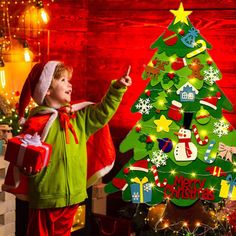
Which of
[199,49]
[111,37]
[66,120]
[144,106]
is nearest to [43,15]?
[111,37]

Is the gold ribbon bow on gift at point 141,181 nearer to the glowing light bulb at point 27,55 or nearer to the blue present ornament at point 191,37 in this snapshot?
the blue present ornament at point 191,37

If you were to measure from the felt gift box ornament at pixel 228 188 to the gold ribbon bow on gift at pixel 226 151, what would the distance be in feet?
0.41

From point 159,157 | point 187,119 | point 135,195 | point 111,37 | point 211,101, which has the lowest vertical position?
point 135,195

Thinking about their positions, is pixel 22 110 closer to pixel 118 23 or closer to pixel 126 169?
pixel 126 169

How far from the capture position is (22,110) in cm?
280

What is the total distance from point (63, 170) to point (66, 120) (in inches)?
9.7

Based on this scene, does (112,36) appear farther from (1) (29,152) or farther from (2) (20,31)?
(1) (29,152)

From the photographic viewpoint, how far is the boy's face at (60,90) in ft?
8.91

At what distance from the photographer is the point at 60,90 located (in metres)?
2.72

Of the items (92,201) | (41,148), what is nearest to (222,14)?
(92,201)

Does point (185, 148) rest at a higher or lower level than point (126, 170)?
higher

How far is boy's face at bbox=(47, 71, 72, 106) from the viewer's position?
2717 millimetres

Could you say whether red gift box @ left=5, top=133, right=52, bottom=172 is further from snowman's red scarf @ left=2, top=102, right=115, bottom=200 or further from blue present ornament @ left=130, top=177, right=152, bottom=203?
blue present ornament @ left=130, top=177, right=152, bottom=203

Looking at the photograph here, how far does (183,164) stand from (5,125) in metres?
1.17
